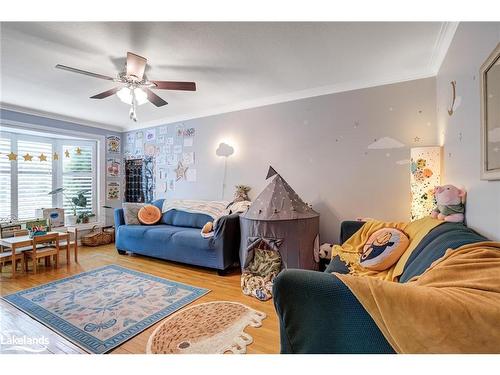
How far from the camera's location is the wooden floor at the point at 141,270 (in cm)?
162

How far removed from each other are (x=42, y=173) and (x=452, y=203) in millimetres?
5568

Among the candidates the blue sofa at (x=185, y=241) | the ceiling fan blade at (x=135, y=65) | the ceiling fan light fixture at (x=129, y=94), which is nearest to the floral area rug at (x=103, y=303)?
the blue sofa at (x=185, y=241)

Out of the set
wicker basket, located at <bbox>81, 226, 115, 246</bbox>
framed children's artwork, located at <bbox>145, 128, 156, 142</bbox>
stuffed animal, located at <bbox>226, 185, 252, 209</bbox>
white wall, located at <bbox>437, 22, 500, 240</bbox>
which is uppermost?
framed children's artwork, located at <bbox>145, 128, 156, 142</bbox>

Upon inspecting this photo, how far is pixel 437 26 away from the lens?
179 cm

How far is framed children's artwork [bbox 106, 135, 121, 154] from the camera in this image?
4715mm

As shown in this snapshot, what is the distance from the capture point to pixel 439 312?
727mm

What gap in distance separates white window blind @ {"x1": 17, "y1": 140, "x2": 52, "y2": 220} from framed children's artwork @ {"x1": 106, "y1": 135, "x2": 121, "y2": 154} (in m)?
0.89

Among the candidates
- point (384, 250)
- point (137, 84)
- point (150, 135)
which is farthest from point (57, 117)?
point (384, 250)

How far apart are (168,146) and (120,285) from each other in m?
2.51

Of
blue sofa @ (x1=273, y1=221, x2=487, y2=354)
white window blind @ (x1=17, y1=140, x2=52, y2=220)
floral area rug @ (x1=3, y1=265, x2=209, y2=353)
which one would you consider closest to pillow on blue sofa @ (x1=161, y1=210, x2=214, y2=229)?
floral area rug @ (x1=3, y1=265, x2=209, y2=353)

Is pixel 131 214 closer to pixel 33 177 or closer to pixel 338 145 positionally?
pixel 33 177

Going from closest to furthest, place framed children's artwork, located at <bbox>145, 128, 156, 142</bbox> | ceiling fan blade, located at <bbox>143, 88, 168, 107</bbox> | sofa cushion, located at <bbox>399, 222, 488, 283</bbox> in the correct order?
sofa cushion, located at <bbox>399, 222, 488, 283</bbox>
ceiling fan blade, located at <bbox>143, 88, 168, 107</bbox>
framed children's artwork, located at <bbox>145, 128, 156, 142</bbox>

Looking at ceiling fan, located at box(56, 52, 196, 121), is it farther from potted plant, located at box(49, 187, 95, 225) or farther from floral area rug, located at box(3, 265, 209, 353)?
potted plant, located at box(49, 187, 95, 225)
